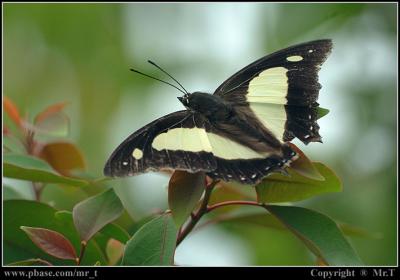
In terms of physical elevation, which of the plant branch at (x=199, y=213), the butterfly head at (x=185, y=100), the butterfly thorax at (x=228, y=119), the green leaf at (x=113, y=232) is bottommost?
the green leaf at (x=113, y=232)

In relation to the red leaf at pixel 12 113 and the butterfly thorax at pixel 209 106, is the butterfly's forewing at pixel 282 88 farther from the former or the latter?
the red leaf at pixel 12 113

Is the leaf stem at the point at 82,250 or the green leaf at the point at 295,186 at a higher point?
the green leaf at the point at 295,186

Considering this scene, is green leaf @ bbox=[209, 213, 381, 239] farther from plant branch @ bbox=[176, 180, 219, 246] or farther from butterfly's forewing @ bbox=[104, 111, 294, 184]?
plant branch @ bbox=[176, 180, 219, 246]

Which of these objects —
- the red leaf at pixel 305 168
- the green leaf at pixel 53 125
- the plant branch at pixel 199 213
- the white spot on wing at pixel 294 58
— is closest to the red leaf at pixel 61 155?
the green leaf at pixel 53 125

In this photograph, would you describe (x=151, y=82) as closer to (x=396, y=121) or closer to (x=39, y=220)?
(x=396, y=121)

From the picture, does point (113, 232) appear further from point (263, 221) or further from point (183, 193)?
point (263, 221)

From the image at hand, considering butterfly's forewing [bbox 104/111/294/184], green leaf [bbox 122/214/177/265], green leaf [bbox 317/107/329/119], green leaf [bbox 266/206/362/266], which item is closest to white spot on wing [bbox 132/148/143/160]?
butterfly's forewing [bbox 104/111/294/184]
